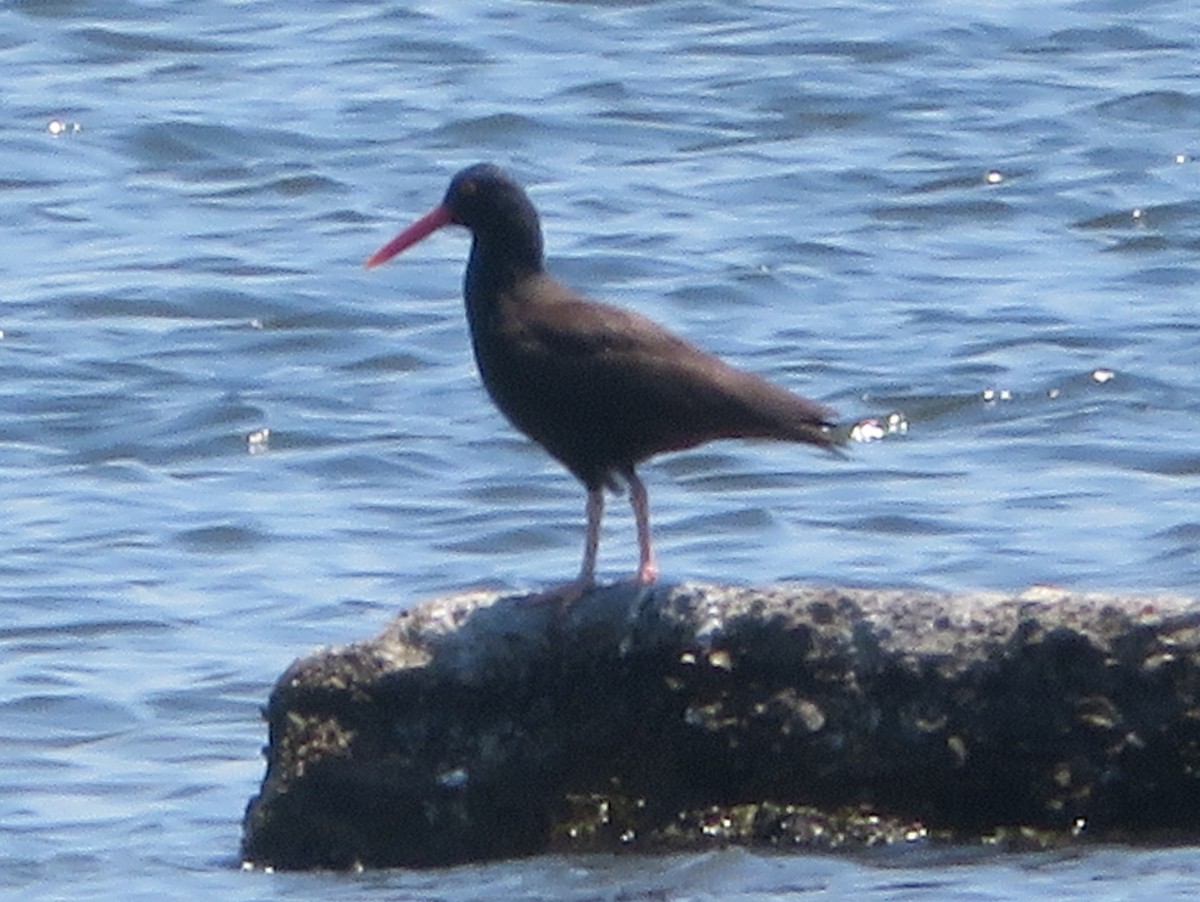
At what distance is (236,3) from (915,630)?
13273 millimetres

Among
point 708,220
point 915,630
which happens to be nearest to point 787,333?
point 708,220

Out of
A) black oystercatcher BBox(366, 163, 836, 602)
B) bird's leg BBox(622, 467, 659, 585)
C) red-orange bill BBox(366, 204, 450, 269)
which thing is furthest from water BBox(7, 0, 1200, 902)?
red-orange bill BBox(366, 204, 450, 269)

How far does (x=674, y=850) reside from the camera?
23.2 feet

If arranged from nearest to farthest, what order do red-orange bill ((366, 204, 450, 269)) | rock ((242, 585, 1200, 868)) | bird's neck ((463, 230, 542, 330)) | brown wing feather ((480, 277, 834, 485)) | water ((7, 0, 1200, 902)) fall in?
rock ((242, 585, 1200, 868)) < brown wing feather ((480, 277, 834, 485)) < bird's neck ((463, 230, 542, 330)) < red-orange bill ((366, 204, 450, 269)) < water ((7, 0, 1200, 902))

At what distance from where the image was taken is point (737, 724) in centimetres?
704

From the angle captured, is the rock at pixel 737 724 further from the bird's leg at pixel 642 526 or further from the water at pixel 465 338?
the bird's leg at pixel 642 526

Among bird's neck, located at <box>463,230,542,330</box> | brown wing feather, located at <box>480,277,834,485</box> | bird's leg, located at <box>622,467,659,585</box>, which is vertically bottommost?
bird's leg, located at <box>622,467,659,585</box>

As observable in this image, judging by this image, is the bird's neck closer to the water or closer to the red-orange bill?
the red-orange bill

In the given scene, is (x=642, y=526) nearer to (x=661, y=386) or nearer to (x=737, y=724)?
(x=661, y=386)

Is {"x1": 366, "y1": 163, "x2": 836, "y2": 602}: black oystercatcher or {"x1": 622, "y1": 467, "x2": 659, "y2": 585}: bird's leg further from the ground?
{"x1": 366, "y1": 163, "x2": 836, "y2": 602}: black oystercatcher

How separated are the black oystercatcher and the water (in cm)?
114

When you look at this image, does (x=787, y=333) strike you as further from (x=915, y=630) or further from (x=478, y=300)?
(x=915, y=630)

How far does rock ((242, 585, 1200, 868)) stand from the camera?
6.92 m

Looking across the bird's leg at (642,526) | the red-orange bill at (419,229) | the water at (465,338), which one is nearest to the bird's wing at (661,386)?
the bird's leg at (642,526)
